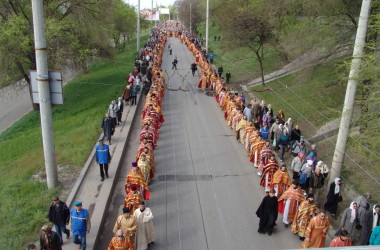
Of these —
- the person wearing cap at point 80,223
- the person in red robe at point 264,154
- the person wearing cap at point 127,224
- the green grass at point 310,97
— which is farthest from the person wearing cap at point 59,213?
the green grass at point 310,97

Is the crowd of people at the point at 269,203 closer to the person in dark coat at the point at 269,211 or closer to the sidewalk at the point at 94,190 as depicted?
the person in dark coat at the point at 269,211

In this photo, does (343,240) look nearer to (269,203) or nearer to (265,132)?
(269,203)

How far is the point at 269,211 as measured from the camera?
9.64 m

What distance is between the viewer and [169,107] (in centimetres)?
2180

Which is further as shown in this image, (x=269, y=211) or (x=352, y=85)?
(x=352, y=85)

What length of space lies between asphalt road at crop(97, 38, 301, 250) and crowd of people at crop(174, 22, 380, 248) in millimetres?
453

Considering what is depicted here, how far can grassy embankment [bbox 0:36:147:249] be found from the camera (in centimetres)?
981

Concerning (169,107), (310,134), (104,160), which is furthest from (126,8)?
(104,160)

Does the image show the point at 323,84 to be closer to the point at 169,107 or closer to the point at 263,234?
the point at 169,107

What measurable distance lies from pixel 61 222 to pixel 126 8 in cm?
5150

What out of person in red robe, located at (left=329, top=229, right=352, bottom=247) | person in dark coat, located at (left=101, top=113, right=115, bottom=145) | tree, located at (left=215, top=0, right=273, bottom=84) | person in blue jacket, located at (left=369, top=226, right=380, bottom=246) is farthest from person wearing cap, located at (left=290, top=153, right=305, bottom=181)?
tree, located at (left=215, top=0, right=273, bottom=84)

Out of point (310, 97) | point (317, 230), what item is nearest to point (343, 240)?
point (317, 230)

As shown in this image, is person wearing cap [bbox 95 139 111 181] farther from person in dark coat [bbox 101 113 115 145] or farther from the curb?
person in dark coat [bbox 101 113 115 145]

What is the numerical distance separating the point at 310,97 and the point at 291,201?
43.2 ft
